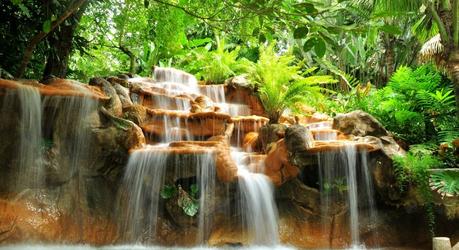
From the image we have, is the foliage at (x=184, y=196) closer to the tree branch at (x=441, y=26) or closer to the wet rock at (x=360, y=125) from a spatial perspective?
the wet rock at (x=360, y=125)

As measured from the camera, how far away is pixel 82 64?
1345 cm

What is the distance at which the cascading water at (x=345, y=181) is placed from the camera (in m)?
6.64

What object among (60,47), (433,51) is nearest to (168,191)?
(60,47)

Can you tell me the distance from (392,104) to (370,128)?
4.04 feet

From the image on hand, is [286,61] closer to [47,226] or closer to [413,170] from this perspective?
[413,170]

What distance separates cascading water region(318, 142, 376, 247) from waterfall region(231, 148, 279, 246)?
0.91m

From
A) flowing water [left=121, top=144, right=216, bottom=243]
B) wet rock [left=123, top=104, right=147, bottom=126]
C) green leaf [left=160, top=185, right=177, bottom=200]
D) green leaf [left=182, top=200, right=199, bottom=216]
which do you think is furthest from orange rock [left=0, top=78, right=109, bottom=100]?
green leaf [left=182, top=200, right=199, bottom=216]

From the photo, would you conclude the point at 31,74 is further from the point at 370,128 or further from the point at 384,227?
the point at 384,227

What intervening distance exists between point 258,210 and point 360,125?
2.76 meters

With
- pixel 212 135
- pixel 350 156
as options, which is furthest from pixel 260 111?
pixel 350 156

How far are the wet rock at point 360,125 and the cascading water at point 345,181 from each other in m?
1.07

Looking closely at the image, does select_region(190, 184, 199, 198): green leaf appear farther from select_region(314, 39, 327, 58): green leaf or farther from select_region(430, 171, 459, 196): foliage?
select_region(314, 39, 327, 58): green leaf

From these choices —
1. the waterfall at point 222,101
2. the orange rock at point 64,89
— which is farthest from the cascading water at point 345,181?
the waterfall at point 222,101

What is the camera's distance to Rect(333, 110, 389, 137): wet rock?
7.54m
